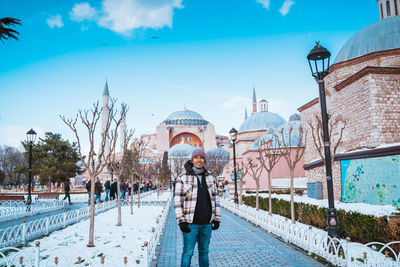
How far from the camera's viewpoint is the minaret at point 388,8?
19.0m

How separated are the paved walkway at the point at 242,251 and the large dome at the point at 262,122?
37127 millimetres

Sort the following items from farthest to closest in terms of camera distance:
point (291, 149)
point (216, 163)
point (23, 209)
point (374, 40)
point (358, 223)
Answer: point (216, 163) < point (291, 149) < point (374, 40) < point (23, 209) < point (358, 223)

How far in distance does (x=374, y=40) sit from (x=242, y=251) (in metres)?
16.0

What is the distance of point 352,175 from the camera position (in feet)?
35.1

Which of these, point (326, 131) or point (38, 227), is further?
point (38, 227)

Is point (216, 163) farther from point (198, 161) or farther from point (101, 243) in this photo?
point (198, 161)

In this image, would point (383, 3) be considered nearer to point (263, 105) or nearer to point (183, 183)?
point (183, 183)

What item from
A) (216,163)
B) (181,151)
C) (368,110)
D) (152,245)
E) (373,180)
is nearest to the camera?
(152,245)

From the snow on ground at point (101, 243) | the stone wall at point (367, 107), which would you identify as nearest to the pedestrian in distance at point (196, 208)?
the snow on ground at point (101, 243)

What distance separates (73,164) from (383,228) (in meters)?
31.1

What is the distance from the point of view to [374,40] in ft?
53.2

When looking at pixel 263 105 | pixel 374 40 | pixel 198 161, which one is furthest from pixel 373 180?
pixel 263 105

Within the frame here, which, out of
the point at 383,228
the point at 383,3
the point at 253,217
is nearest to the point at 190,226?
the point at 383,228

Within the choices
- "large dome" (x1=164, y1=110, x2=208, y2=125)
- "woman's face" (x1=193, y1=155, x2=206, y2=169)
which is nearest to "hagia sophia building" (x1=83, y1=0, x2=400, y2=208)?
"woman's face" (x1=193, y1=155, x2=206, y2=169)
